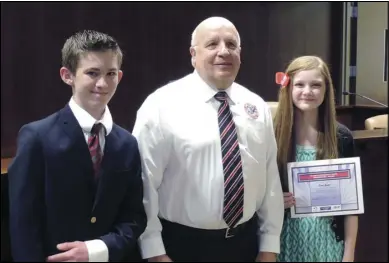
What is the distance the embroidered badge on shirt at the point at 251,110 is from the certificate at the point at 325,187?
23cm

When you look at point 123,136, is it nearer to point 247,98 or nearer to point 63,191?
point 63,191

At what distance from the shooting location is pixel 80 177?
1.24m

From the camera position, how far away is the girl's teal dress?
1.69 meters

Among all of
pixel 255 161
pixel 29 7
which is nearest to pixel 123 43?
pixel 29 7

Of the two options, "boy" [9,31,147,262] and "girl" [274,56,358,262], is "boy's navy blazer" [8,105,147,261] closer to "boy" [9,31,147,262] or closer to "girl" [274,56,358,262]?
Result: "boy" [9,31,147,262]

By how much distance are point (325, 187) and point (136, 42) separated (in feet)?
8.96

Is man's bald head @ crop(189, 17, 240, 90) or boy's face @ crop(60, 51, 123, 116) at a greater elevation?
man's bald head @ crop(189, 17, 240, 90)

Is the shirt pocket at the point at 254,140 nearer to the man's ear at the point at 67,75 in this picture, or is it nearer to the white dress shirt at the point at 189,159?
the white dress shirt at the point at 189,159

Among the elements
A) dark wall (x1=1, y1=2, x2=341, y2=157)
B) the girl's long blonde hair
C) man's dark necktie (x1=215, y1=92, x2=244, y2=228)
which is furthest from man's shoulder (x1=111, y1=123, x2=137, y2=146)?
dark wall (x1=1, y1=2, x2=341, y2=157)

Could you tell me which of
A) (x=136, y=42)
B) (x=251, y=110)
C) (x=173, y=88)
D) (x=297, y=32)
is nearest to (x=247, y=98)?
(x=251, y=110)

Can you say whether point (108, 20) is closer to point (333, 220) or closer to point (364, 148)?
point (364, 148)

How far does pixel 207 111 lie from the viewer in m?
1.54

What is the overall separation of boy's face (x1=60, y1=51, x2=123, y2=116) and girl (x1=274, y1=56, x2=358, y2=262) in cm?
71

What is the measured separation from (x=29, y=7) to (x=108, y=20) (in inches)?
31.8
